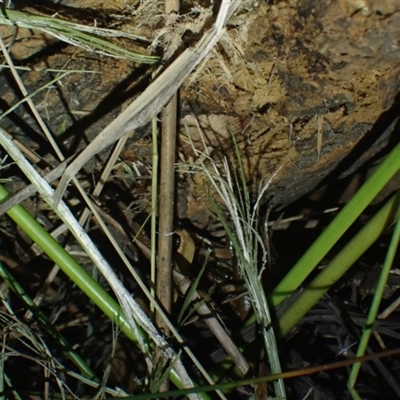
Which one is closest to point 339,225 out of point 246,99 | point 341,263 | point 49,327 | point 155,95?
point 341,263

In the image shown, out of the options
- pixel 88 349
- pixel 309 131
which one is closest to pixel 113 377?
pixel 88 349

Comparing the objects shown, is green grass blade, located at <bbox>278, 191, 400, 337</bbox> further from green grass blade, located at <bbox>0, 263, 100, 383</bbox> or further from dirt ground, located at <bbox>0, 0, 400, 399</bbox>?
green grass blade, located at <bbox>0, 263, 100, 383</bbox>

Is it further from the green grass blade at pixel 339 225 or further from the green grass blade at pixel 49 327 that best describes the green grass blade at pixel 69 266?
the green grass blade at pixel 339 225

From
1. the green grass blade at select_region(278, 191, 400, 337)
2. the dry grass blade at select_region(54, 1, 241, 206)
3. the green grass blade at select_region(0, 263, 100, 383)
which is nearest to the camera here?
the dry grass blade at select_region(54, 1, 241, 206)

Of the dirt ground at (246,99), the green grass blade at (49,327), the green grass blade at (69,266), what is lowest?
the green grass blade at (49,327)

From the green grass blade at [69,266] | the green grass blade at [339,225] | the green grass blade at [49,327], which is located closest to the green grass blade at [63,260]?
the green grass blade at [69,266]

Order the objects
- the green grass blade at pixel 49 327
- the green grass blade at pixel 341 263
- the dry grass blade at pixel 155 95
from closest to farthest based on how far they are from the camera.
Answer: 1. the dry grass blade at pixel 155 95
2. the green grass blade at pixel 341 263
3. the green grass blade at pixel 49 327

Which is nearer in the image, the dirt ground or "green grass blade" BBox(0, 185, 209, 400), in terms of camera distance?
the dirt ground

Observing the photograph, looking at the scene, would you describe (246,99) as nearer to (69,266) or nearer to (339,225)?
(339,225)

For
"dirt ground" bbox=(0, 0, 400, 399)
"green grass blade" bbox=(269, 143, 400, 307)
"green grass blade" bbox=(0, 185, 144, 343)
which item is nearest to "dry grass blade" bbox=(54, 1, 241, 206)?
"dirt ground" bbox=(0, 0, 400, 399)

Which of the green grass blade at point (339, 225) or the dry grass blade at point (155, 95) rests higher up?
the dry grass blade at point (155, 95)
